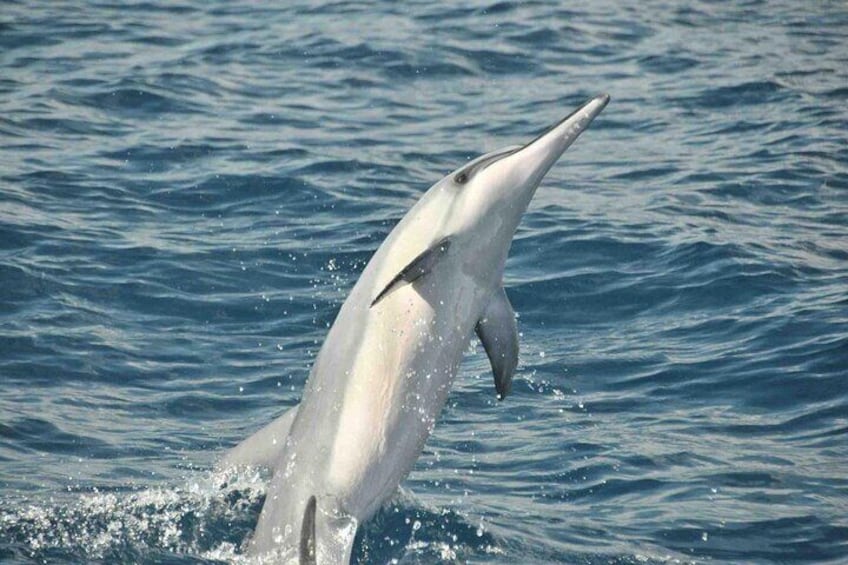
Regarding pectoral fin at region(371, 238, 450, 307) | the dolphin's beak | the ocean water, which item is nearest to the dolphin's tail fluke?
the ocean water

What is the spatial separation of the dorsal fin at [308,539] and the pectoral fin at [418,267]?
43.6 inches

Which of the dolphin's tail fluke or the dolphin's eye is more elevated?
the dolphin's eye

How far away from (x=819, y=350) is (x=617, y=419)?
1965 mm

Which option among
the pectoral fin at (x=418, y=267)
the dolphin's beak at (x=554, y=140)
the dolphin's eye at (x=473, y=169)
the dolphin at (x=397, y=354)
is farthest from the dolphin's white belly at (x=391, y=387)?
the dolphin's beak at (x=554, y=140)

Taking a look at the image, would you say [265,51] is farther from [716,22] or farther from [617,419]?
[617,419]

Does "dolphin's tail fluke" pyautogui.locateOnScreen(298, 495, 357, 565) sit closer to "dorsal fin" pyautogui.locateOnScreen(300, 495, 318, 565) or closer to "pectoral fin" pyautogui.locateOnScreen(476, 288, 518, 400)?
"dorsal fin" pyautogui.locateOnScreen(300, 495, 318, 565)

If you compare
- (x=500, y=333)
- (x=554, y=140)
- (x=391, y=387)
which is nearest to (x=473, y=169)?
(x=554, y=140)

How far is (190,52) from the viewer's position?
66.7 feet

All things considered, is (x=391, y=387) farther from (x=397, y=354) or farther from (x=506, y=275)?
(x=506, y=275)

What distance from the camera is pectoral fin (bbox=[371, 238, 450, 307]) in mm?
7691

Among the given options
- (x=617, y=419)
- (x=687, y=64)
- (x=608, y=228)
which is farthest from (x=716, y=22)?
(x=617, y=419)

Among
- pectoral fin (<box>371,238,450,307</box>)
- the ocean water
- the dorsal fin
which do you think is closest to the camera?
the dorsal fin

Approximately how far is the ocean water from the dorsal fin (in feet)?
3.22

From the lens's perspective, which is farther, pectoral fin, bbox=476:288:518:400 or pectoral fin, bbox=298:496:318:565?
pectoral fin, bbox=476:288:518:400
